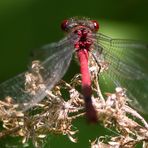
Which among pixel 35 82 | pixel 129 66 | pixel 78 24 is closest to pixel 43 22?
pixel 78 24

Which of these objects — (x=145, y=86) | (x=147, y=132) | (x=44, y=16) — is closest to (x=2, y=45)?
(x=44, y=16)

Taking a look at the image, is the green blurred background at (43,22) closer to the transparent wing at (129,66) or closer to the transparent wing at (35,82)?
the transparent wing at (129,66)

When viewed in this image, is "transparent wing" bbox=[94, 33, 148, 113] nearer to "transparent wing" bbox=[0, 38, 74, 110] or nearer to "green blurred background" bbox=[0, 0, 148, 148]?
"transparent wing" bbox=[0, 38, 74, 110]

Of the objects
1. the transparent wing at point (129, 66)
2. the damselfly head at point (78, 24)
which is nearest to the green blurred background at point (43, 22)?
the damselfly head at point (78, 24)

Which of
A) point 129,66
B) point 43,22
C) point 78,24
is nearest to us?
point 129,66

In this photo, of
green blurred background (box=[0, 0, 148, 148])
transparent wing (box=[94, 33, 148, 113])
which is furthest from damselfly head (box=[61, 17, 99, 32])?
green blurred background (box=[0, 0, 148, 148])

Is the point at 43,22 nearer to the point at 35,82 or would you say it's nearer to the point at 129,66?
the point at 129,66

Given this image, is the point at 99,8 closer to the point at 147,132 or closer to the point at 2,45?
the point at 2,45
